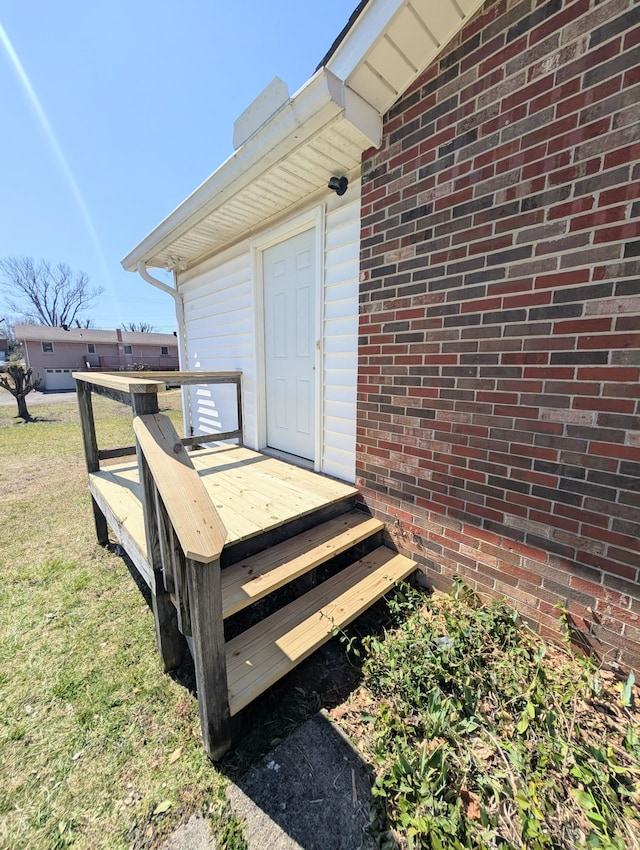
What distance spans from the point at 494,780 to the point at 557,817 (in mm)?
178

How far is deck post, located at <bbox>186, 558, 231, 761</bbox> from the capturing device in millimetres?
1227

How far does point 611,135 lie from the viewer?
1377mm

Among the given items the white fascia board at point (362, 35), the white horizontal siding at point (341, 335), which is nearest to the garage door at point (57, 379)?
the white horizontal siding at point (341, 335)

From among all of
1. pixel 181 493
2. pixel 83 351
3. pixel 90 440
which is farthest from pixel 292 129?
pixel 83 351

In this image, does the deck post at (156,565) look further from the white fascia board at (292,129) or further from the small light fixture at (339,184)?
the small light fixture at (339,184)

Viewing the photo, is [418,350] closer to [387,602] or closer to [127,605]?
[387,602]

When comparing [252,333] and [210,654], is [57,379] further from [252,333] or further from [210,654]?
[210,654]

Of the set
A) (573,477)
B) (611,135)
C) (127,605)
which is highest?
(611,135)

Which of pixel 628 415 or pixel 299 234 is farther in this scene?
pixel 299 234

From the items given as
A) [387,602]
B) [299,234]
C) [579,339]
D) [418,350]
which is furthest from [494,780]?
[299,234]

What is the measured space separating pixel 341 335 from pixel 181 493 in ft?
6.36

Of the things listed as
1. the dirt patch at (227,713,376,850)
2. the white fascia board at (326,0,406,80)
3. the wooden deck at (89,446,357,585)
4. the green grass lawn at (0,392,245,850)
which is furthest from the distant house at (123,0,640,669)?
the green grass lawn at (0,392,245,850)

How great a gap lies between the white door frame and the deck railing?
1.60 m

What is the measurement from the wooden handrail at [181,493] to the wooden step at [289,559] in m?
0.66
